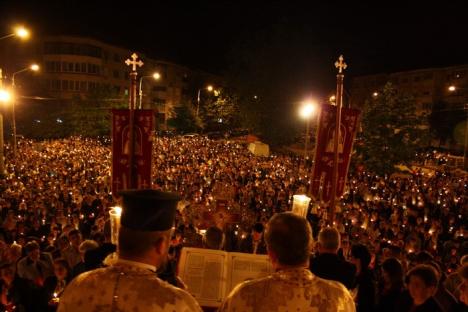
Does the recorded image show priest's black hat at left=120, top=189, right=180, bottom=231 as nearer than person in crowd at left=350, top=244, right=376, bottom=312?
Yes

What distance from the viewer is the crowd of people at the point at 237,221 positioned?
4.77 meters

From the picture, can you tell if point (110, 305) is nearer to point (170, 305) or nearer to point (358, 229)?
point (170, 305)

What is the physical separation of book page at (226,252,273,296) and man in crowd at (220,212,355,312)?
137 centimetres

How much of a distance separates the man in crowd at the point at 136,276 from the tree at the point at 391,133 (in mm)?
27469

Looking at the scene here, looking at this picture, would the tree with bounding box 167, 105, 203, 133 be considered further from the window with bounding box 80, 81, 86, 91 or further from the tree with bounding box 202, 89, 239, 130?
the window with bounding box 80, 81, 86, 91

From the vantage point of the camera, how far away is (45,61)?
2146 inches

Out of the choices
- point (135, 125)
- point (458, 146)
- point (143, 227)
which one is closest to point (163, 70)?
point (458, 146)

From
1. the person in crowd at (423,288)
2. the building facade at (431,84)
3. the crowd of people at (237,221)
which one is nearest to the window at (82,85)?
the crowd of people at (237,221)

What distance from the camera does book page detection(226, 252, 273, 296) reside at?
3.73 metres

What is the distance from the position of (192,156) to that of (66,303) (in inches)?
967

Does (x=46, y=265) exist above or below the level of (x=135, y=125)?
below

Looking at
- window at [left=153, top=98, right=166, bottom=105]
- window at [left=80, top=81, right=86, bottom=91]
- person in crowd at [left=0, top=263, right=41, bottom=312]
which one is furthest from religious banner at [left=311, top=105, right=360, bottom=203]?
window at [left=153, top=98, right=166, bottom=105]

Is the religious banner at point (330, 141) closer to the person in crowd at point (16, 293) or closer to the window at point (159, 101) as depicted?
the person in crowd at point (16, 293)

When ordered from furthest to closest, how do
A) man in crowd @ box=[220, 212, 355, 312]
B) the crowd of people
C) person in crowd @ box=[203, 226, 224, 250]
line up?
person in crowd @ box=[203, 226, 224, 250] → the crowd of people → man in crowd @ box=[220, 212, 355, 312]
